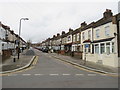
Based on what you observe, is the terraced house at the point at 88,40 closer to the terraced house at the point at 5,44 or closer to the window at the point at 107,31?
the window at the point at 107,31

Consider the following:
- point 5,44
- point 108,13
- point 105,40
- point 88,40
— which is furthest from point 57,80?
point 5,44

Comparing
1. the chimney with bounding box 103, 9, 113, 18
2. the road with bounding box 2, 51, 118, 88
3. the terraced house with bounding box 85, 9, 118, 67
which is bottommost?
the road with bounding box 2, 51, 118, 88

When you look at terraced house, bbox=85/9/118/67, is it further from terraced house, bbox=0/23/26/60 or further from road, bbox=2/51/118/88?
terraced house, bbox=0/23/26/60

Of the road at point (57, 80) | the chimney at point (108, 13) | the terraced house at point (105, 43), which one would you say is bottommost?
the road at point (57, 80)

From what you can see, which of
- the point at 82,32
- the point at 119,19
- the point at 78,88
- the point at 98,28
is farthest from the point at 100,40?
the point at 78,88

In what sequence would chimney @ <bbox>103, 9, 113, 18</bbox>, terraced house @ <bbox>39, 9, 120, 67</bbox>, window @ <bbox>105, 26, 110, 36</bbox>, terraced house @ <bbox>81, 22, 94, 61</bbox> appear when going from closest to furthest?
terraced house @ <bbox>39, 9, 120, 67</bbox> → window @ <bbox>105, 26, 110, 36</bbox> → chimney @ <bbox>103, 9, 113, 18</bbox> → terraced house @ <bbox>81, 22, 94, 61</bbox>

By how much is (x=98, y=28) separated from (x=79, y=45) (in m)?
9.35

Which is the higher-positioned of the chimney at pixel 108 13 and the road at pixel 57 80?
the chimney at pixel 108 13

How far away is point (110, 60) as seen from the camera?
18641 millimetres

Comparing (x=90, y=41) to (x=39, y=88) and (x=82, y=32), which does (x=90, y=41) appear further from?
(x=39, y=88)

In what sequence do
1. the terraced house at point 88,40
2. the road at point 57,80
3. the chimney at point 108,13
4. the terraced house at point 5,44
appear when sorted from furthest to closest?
the terraced house at point 88,40
the chimney at point 108,13
the terraced house at point 5,44
the road at point 57,80

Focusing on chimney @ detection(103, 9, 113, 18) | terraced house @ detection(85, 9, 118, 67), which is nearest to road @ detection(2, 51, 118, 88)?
terraced house @ detection(85, 9, 118, 67)

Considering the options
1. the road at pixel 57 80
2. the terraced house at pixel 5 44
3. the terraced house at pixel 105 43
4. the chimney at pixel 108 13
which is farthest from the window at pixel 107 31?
the terraced house at pixel 5 44

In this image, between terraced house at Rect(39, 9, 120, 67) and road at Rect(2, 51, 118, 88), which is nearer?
road at Rect(2, 51, 118, 88)
